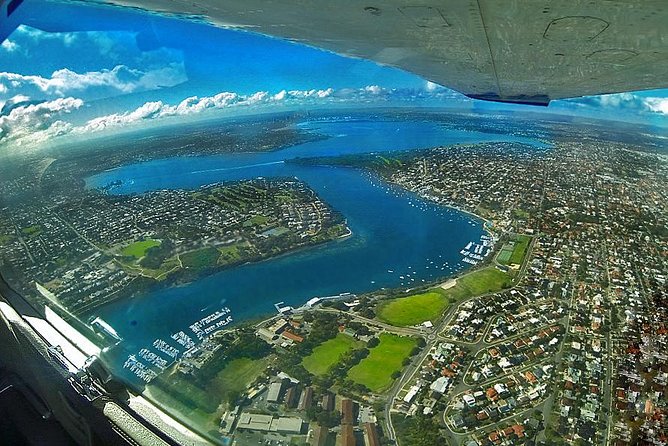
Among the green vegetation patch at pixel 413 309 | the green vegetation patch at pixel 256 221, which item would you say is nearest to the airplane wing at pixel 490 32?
the green vegetation patch at pixel 413 309

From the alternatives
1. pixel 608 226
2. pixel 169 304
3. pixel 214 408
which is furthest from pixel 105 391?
pixel 608 226

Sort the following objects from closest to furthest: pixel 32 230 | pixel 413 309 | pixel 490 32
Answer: pixel 490 32 < pixel 32 230 < pixel 413 309

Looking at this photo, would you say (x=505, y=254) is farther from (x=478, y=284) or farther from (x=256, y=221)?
(x=256, y=221)

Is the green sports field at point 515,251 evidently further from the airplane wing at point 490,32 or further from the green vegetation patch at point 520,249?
the airplane wing at point 490,32

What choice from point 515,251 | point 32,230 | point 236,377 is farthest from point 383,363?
point 32,230

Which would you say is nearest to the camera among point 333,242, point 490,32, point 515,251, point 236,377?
point 490,32

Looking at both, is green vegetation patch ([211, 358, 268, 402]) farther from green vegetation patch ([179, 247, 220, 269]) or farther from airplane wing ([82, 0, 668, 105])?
airplane wing ([82, 0, 668, 105])
